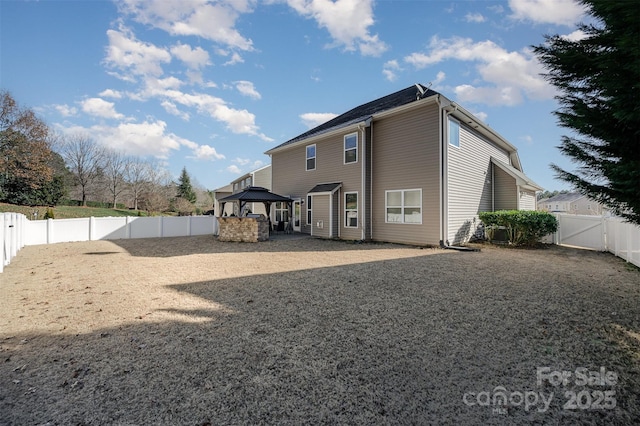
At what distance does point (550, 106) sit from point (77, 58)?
14.6 meters

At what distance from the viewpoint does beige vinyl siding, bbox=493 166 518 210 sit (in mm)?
13719

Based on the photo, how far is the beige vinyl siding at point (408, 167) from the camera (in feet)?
36.1

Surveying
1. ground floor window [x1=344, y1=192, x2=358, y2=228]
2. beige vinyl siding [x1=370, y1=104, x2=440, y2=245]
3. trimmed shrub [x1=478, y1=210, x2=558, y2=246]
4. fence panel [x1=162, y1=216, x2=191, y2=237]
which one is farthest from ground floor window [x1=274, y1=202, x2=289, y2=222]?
trimmed shrub [x1=478, y1=210, x2=558, y2=246]

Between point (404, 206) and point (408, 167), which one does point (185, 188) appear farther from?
point (408, 167)

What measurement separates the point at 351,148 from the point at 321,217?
3.85 m

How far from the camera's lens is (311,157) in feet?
51.7

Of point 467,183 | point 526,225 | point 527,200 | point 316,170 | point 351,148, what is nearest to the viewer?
point 526,225

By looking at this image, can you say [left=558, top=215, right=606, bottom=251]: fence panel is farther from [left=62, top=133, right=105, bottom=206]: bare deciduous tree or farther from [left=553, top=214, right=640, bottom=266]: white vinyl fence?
[left=62, top=133, right=105, bottom=206]: bare deciduous tree

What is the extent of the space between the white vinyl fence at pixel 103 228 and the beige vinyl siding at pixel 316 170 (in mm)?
5322

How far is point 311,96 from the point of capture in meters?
14.6

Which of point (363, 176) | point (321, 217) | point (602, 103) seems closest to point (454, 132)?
point (363, 176)

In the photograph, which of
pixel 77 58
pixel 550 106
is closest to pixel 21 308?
pixel 550 106

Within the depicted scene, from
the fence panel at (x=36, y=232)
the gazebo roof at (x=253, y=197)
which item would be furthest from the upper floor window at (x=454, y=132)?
the fence panel at (x=36, y=232)

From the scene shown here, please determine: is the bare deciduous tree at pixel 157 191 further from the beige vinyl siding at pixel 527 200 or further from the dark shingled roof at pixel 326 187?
the beige vinyl siding at pixel 527 200
